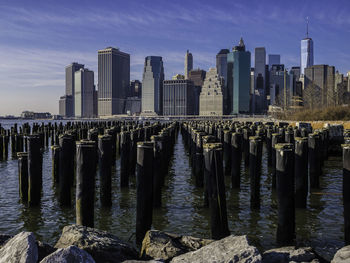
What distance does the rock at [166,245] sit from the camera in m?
6.68

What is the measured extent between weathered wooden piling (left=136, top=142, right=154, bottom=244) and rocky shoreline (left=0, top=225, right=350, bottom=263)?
2177 mm

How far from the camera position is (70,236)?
6.76 meters

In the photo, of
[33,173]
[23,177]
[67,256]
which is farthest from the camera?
[23,177]

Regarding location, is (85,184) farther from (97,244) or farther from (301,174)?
(301,174)

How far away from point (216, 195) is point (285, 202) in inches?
67.8

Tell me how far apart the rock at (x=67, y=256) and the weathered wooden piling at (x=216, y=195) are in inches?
158

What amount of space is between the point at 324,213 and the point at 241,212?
8.72 feet

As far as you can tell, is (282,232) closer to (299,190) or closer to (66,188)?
(299,190)

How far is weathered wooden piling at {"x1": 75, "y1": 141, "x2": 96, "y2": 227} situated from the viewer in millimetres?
9374

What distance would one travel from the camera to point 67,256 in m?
5.23

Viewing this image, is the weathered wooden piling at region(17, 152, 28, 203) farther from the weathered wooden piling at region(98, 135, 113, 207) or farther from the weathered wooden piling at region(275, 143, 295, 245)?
the weathered wooden piling at region(275, 143, 295, 245)

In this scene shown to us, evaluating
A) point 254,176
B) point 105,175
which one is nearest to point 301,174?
point 254,176

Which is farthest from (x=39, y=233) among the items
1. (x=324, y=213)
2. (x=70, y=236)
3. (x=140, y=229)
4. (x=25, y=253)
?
(x=324, y=213)

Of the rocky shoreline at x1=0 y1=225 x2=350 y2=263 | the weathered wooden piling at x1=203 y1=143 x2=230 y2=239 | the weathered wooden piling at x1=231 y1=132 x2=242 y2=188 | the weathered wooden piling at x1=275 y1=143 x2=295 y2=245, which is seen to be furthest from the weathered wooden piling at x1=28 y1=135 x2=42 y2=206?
the weathered wooden piling at x1=275 y1=143 x2=295 y2=245
